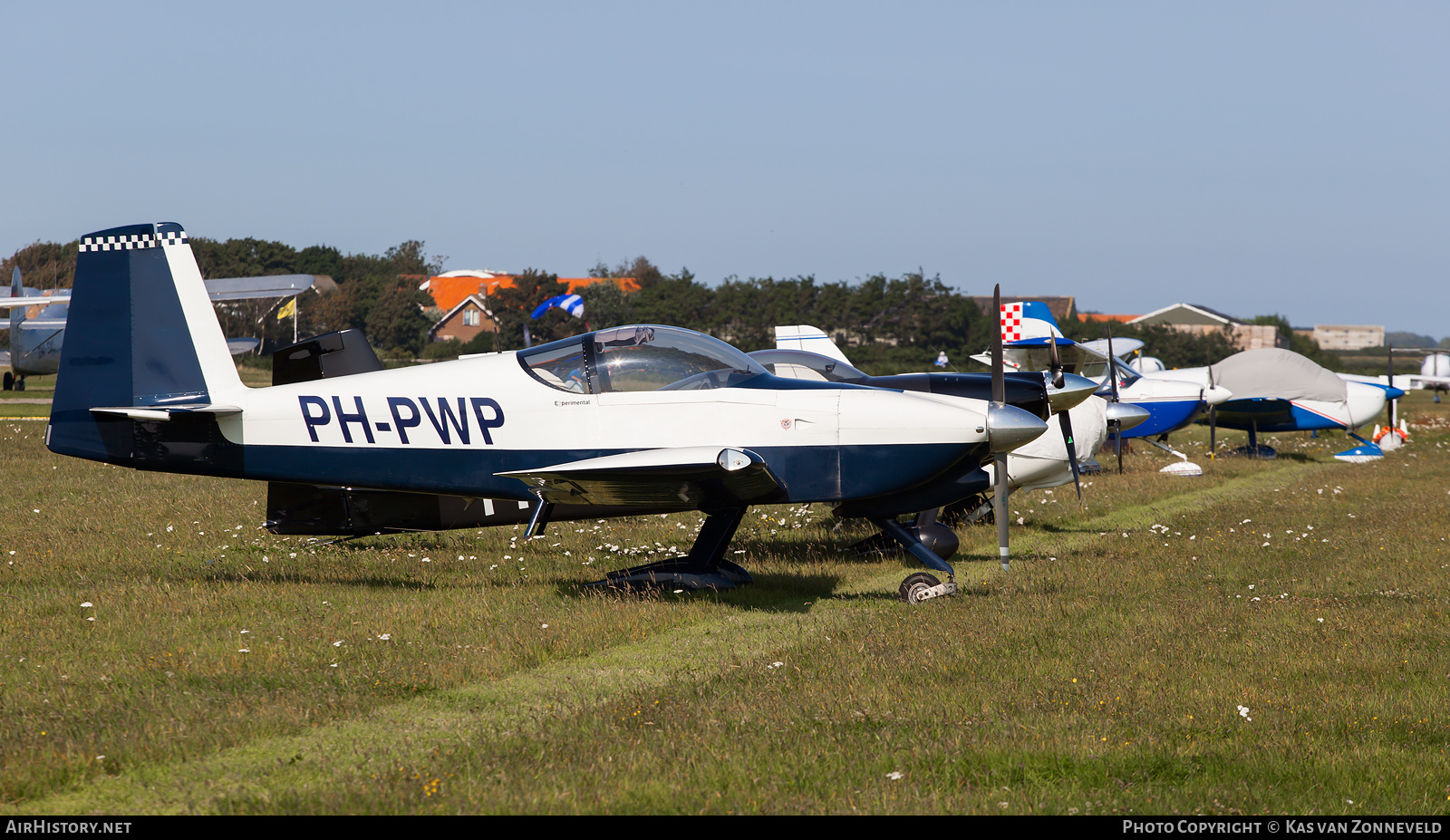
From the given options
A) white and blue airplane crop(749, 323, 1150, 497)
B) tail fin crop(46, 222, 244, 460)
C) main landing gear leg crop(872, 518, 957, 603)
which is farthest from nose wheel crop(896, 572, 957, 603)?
tail fin crop(46, 222, 244, 460)

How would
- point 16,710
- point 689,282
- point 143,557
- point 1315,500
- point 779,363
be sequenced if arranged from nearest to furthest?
point 16,710 → point 143,557 → point 779,363 → point 1315,500 → point 689,282

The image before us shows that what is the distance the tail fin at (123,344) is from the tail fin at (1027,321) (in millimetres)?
14178

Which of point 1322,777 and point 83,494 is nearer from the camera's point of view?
point 1322,777

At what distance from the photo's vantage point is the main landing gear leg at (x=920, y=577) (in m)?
8.28

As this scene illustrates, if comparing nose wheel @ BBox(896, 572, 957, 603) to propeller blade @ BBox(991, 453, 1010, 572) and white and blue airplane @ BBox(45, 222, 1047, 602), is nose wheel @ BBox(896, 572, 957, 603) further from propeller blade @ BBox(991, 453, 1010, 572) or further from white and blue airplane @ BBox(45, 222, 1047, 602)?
propeller blade @ BBox(991, 453, 1010, 572)

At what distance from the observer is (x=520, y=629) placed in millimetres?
7074

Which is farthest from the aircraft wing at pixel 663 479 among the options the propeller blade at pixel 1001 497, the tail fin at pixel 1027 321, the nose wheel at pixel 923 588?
the tail fin at pixel 1027 321

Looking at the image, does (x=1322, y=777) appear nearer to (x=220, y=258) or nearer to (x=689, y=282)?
(x=689, y=282)

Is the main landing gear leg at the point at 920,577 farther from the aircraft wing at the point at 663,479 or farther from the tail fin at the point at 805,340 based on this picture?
the tail fin at the point at 805,340

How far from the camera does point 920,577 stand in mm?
8414

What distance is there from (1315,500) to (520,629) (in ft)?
43.6

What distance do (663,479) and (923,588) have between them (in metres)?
2.34

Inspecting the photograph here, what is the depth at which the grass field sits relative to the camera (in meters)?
4.29
